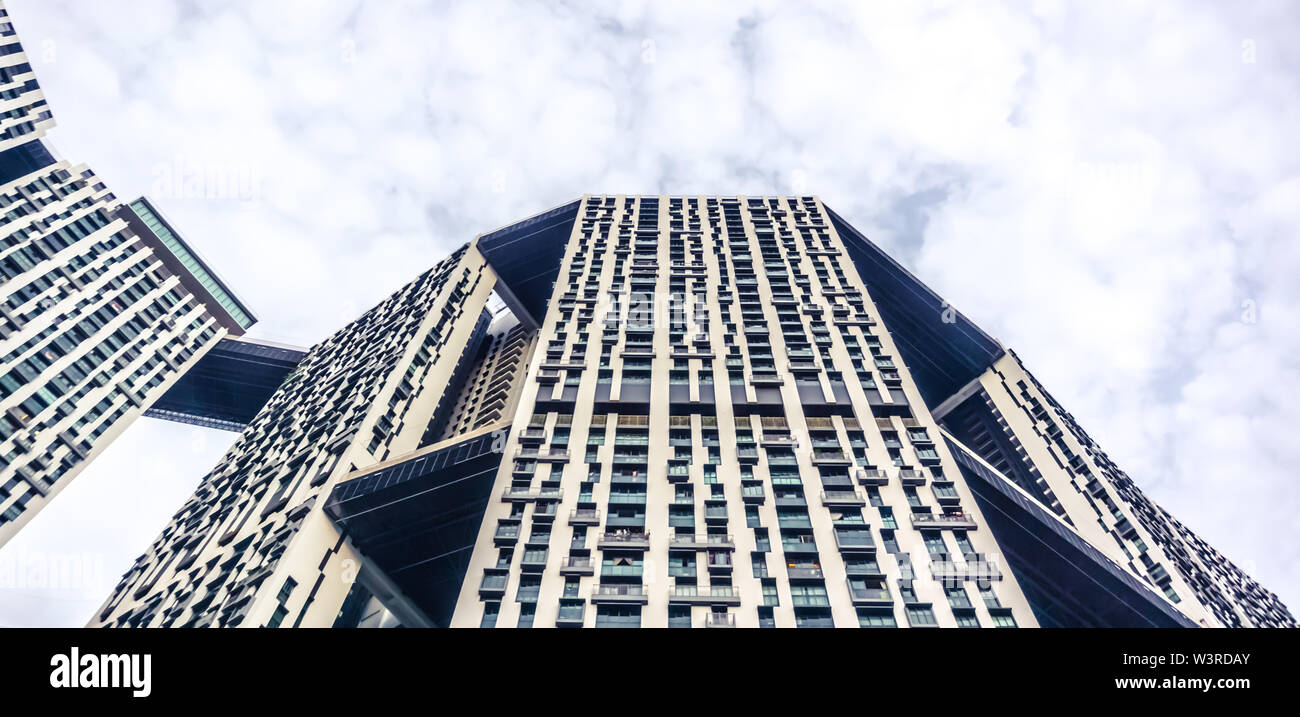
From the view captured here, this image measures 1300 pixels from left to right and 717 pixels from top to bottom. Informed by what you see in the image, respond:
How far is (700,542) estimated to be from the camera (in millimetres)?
41125

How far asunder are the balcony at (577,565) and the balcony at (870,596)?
39.3 ft

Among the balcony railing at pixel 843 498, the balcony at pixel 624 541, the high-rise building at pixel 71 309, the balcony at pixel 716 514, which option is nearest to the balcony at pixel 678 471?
the balcony at pixel 716 514

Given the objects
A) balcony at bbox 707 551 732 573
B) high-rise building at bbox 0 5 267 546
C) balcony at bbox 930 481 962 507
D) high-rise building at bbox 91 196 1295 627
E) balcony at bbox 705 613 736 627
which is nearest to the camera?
balcony at bbox 705 613 736 627

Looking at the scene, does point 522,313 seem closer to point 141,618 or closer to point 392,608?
point 392,608

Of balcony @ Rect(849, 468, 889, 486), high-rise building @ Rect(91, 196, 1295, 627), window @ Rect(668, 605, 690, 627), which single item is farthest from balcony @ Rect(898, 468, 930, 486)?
window @ Rect(668, 605, 690, 627)

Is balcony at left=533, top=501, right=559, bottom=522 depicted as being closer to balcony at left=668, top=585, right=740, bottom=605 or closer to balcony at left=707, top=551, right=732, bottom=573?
balcony at left=668, top=585, right=740, bottom=605

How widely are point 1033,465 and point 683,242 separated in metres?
36.2

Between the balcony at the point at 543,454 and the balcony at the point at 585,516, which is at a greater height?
the balcony at the point at 543,454

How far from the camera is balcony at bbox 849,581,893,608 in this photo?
38.0 metres

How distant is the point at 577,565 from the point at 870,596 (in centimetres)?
1357

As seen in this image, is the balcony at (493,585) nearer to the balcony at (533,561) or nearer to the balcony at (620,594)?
the balcony at (533,561)

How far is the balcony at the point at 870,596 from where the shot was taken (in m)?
38.0

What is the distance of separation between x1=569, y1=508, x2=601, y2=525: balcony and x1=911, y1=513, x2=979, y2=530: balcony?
15924 mm
